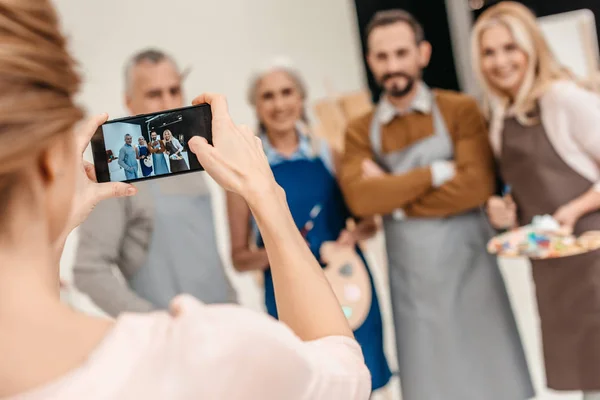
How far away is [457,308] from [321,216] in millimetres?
474

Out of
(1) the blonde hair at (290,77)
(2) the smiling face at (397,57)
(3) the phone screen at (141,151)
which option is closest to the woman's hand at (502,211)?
(2) the smiling face at (397,57)

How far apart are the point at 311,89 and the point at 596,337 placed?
1.66 meters

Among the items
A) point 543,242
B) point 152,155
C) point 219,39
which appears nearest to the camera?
point 152,155

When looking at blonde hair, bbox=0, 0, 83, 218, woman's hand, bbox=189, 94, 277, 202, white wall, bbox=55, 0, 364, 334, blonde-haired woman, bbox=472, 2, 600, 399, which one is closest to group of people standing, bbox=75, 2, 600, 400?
blonde-haired woman, bbox=472, 2, 600, 399

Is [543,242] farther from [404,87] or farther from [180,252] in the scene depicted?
[180,252]

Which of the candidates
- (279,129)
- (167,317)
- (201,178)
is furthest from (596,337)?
(167,317)

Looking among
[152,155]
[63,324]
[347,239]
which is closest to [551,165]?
[347,239]

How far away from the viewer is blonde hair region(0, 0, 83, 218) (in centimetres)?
43

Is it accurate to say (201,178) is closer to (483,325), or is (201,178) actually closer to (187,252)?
(187,252)

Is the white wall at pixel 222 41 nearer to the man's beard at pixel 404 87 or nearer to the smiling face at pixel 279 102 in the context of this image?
the smiling face at pixel 279 102

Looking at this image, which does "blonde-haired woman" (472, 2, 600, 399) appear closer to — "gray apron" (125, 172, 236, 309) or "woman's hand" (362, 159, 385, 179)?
"woman's hand" (362, 159, 385, 179)

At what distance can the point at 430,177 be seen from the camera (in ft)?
Result: 5.75

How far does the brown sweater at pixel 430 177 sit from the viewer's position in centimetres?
175

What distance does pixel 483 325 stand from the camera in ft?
6.00
